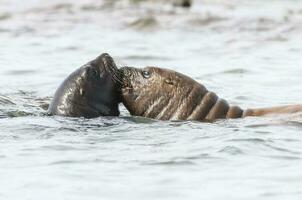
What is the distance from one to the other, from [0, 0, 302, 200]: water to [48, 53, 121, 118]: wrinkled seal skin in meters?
0.14

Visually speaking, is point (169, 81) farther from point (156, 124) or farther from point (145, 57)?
point (145, 57)

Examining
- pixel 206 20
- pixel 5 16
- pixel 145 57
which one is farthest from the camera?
pixel 5 16

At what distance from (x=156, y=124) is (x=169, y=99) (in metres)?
0.42

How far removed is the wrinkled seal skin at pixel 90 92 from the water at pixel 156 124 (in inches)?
5.4

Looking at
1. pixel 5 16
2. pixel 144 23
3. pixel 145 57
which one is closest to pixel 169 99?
pixel 145 57

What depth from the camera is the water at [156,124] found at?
22.4 feet

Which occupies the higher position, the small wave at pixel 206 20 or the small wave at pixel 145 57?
the small wave at pixel 206 20

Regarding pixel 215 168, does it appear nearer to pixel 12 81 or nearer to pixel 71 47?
pixel 12 81

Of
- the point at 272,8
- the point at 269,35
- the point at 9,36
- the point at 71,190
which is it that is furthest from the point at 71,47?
the point at 71,190

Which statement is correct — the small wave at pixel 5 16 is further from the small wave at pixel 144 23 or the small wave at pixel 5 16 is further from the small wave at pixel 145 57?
the small wave at pixel 145 57

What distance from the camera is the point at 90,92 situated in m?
9.14

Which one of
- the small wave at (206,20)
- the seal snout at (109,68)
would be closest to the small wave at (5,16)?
the small wave at (206,20)

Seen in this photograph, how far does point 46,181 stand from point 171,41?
34.5 ft

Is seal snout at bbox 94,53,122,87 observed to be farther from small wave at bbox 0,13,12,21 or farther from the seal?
small wave at bbox 0,13,12,21
